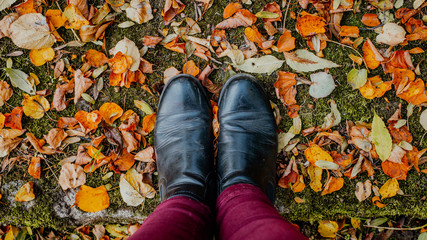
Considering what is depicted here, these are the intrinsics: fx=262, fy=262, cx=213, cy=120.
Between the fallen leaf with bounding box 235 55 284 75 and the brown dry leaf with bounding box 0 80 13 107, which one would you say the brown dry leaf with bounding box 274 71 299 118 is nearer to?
the fallen leaf with bounding box 235 55 284 75

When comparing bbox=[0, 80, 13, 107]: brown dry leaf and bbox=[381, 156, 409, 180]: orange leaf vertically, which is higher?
bbox=[0, 80, 13, 107]: brown dry leaf

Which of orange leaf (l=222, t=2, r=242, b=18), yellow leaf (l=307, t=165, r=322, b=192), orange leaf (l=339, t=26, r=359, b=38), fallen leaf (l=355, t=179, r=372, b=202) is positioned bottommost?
fallen leaf (l=355, t=179, r=372, b=202)

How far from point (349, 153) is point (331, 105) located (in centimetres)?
29

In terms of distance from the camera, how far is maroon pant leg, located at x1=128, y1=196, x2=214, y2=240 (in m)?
0.91

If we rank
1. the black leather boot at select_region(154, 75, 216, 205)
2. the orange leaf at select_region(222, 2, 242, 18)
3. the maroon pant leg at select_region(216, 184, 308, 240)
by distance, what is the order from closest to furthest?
the maroon pant leg at select_region(216, 184, 308, 240) < the black leather boot at select_region(154, 75, 216, 205) < the orange leaf at select_region(222, 2, 242, 18)

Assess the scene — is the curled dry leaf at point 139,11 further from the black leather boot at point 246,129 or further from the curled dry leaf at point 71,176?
the curled dry leaf at point 71,176

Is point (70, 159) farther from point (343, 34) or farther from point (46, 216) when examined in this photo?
point (343, 34)

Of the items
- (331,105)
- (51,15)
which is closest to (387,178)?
(331,105)

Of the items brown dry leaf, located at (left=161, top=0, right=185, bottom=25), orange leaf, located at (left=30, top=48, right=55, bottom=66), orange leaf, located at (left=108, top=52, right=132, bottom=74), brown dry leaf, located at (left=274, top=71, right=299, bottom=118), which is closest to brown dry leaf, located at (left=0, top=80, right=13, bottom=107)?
orange leaf, located at (left=30, top=48, right=55, bottom=66)

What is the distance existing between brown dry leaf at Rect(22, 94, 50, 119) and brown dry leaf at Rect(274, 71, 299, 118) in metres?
1.39

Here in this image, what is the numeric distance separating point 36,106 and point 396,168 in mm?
2134

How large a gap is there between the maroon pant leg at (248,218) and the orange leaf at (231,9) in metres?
0.98

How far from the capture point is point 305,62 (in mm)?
1511

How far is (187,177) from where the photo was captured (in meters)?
1.38
